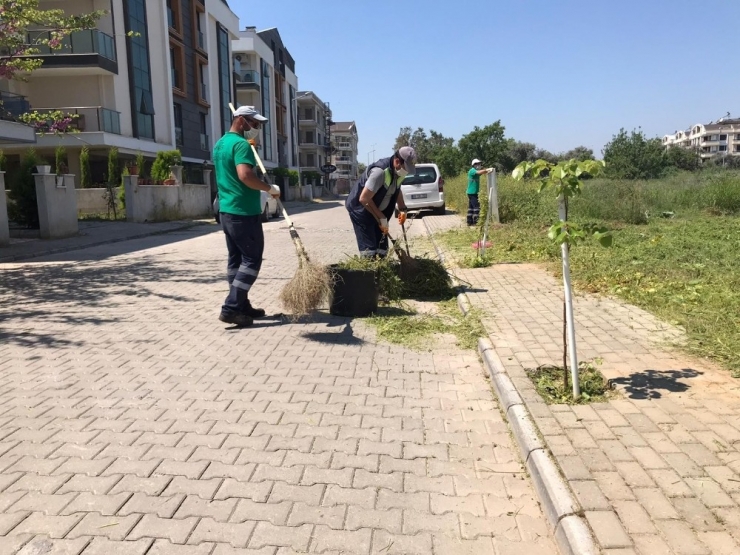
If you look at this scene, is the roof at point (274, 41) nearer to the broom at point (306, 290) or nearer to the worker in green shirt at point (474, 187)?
the worker in green shirt at point (474, 187)

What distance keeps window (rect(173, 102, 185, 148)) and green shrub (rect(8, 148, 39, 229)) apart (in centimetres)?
1804

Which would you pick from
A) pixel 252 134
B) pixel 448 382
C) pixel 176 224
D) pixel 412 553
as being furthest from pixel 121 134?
pixel 412 553

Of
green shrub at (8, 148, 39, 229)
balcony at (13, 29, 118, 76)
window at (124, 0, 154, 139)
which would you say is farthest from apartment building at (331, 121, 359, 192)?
green shrub at (8, 148, 39, 229)

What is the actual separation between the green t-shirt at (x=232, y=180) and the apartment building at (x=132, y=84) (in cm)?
1633

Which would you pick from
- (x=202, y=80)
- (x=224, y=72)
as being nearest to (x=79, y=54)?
(x=202, y=80)

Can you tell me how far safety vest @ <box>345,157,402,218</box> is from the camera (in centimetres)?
698

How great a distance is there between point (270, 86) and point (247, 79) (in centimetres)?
651

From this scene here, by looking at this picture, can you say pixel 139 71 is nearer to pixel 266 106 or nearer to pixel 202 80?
pixel 202 80

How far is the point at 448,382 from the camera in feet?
15.9

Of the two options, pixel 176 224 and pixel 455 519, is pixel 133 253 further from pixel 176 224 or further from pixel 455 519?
pixel 455 519

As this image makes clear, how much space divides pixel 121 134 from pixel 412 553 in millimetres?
28701

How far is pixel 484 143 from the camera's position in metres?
45.4

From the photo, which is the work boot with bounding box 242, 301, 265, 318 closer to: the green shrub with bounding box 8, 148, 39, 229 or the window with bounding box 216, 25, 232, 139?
the green shrub with bounding box 8, 148, 39, 229

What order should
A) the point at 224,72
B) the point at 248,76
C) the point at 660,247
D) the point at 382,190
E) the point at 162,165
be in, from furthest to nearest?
the point at 248,76
the point at 224,72
the point at 162,165
the point at 660,247
the point at 382,190
